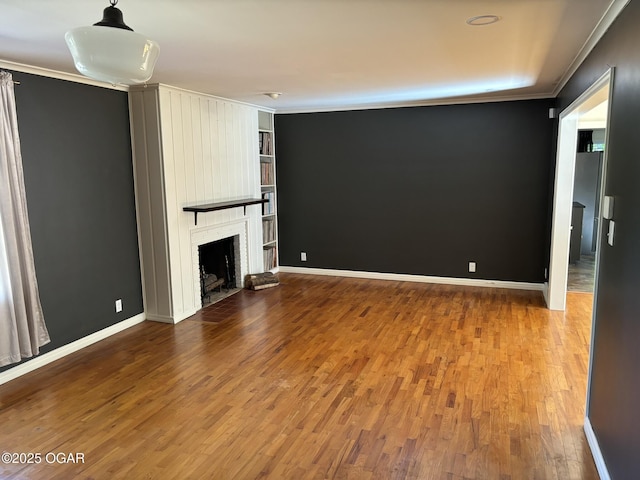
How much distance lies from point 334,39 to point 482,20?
866mm

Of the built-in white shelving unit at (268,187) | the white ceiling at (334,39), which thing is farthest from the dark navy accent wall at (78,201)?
the built-in white shelving unit at (268,187)

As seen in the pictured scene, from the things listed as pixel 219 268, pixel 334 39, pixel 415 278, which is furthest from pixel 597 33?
pixel 219 268

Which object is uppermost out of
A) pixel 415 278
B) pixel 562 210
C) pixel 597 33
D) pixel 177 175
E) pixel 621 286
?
pixel 597 33

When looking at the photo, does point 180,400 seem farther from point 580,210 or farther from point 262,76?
point 580,210

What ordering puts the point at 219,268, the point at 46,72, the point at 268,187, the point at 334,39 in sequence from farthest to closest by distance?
the point at 268,187 → the point at 219,268 → the point at 46,72 → the point at 334,39

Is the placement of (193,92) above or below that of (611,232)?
above

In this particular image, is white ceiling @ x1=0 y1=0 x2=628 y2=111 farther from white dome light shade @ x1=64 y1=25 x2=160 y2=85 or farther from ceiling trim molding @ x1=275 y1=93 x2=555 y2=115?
ceiling trim molding @ x1=275 y1=93 x2=555 y2=115

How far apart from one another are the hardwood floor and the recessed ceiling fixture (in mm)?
2355

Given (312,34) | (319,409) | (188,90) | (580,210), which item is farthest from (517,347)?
(580,210)

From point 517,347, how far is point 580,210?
466 cm

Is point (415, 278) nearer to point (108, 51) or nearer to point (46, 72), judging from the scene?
point (46, 72)

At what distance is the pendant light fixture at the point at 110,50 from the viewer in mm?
1624

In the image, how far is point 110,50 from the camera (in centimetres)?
164

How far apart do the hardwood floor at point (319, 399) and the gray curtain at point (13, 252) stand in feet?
1.14
